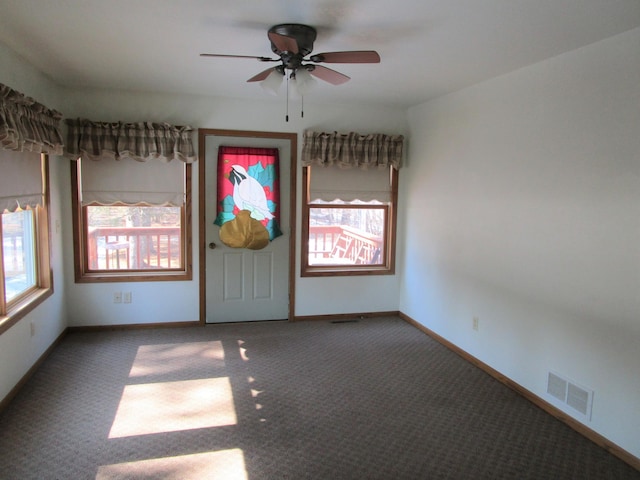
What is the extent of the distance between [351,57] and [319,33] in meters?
0.27

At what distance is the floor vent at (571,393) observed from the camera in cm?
274

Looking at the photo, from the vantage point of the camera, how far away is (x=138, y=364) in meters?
3.63

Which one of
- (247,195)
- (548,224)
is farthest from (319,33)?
(247,195)

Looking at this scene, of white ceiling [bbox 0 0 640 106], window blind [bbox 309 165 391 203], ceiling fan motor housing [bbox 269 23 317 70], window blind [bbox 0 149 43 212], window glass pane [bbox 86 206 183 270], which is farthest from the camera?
window blind [bbox 309 165 391 203]

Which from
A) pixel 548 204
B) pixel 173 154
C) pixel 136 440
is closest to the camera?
pixel 136 440

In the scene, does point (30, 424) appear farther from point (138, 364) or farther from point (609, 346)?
point (609, 346)

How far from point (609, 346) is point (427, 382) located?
129cm

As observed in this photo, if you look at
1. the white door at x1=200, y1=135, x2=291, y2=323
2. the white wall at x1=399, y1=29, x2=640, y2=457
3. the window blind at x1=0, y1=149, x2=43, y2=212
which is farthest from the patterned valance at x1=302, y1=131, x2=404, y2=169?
the window blind at x1=0, y1=149, x2=43, y2=212

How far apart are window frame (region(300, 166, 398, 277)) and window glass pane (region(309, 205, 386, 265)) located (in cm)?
4

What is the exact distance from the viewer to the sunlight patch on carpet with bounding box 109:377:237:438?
2721mm

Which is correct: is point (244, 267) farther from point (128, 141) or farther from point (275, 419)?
point (275, 419)

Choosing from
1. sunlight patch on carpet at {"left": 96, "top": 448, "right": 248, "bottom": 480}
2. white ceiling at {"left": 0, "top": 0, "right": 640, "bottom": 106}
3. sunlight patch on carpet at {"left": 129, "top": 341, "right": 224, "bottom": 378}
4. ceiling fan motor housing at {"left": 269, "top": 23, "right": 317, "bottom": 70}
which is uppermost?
white ceiling at {"left": 0, "top": 0, "right": 640, "bottom": 106}

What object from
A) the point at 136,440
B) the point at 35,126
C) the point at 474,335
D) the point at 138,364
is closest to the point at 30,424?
the point at 136,440

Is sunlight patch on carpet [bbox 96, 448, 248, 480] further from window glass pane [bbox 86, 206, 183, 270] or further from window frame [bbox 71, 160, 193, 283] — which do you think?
window glass pane [bbox 86, 206, 183, 270]
